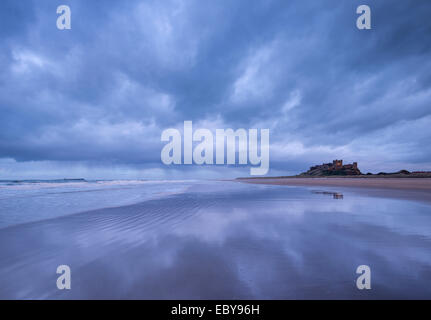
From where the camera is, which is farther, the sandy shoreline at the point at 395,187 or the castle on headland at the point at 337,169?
the castle on headland at the point at 337,169

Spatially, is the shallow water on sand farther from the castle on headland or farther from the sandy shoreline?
the castle on headland

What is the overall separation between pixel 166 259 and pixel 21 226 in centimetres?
504

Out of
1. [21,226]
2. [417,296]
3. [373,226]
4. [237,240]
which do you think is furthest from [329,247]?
[21,226]

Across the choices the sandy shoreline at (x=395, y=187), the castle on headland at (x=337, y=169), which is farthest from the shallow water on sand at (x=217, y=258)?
the castle on headland at (x=337, y=169)

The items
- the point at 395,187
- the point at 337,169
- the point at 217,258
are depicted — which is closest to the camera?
the point at 217,258

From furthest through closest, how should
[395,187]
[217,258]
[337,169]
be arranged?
[337,169], [395,187], [217,258]

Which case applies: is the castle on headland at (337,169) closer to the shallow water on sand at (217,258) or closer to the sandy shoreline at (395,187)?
the sandy shoreline at (395,187)

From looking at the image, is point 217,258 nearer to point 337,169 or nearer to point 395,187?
point 395,187

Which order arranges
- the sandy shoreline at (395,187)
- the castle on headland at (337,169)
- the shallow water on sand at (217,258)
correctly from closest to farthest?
the shallow water on sand at (217,258), the sandy shoreline at (395,187), the castle on headland at (337,169)

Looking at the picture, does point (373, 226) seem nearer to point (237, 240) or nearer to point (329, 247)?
point (329, 247)

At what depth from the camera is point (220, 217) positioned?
19.2ft

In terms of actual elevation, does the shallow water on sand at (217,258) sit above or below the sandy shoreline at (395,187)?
above

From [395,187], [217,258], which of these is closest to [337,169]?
[395,187]

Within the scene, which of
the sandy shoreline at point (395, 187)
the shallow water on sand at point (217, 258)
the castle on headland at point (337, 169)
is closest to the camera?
the shallow water on sand at point (217, 258)
